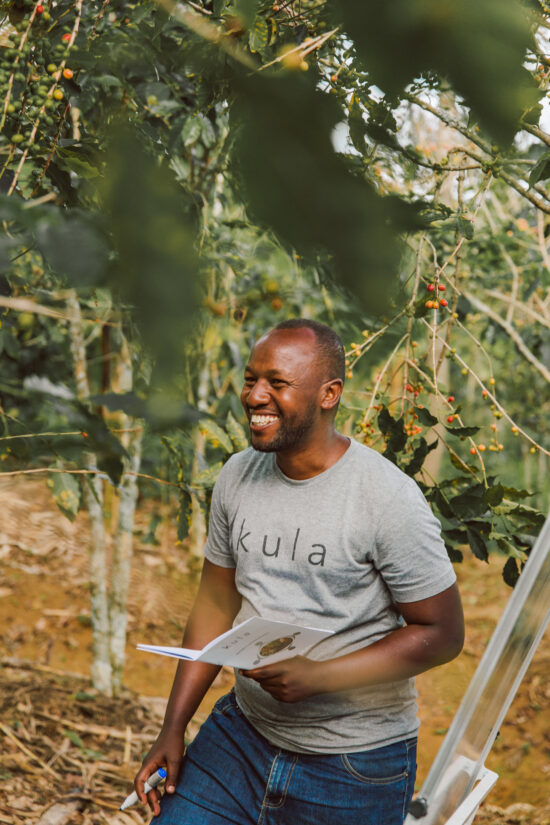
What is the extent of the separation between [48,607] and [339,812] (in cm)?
297

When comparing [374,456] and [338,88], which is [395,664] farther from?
[338,88]

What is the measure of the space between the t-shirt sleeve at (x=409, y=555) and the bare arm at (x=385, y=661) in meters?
0.02

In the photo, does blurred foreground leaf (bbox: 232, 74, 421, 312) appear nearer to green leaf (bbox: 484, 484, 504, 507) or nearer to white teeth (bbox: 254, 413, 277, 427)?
white teeth (bbox: 254, 413, 277, 427)

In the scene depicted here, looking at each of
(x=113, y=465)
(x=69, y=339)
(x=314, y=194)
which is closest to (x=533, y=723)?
(x=69, y=339)

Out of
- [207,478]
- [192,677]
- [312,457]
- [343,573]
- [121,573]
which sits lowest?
[121,573]

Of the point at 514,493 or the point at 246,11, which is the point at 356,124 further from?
the point at 514,493

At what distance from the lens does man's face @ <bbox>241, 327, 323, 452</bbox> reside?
131 centimetres

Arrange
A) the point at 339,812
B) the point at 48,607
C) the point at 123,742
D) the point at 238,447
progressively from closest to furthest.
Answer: the point at 339,812 < the point at 238,447 < the point at 123,742 < the point at 48,607

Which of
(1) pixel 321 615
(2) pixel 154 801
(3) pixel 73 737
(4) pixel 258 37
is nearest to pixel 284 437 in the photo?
(1) pixel 321 615

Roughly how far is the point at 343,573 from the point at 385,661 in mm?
144

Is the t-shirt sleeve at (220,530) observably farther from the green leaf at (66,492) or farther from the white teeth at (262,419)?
the green leaf at (66,492)

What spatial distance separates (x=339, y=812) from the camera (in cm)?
128

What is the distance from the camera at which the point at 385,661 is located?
48.6 inches

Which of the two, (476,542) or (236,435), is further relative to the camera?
(236,435)
